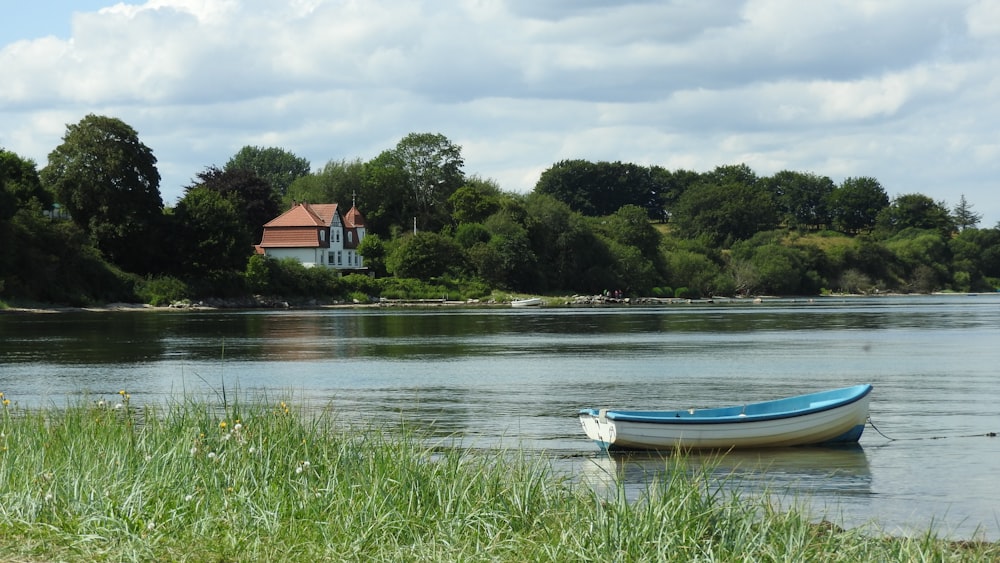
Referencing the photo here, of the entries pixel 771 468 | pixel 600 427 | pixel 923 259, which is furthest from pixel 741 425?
pixel 923 259

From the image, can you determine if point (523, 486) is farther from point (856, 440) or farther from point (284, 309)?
point (284, 309)

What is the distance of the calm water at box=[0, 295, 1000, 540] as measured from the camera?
18250mm

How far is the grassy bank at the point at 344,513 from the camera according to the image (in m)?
9.13

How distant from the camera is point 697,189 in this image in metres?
190

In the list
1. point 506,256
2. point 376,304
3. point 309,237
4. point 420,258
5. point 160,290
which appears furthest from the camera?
point 506,256

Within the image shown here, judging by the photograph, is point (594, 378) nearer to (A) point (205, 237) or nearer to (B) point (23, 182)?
(B) point (23, 182)

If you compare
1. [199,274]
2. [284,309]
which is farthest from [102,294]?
[284,309]

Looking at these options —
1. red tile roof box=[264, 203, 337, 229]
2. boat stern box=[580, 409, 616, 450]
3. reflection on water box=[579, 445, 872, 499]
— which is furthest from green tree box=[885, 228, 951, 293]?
boat stern box=[580, 409, 616, 450]

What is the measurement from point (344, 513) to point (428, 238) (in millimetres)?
111008

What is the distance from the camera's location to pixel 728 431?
2019 centimetres

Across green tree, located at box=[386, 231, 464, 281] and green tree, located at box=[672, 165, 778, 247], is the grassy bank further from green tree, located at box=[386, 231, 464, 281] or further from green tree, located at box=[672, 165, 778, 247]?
green tree, located at box=[672, 165, 778, 247]

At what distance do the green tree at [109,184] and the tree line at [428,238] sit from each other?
0.12 m

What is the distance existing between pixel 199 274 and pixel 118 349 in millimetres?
51821

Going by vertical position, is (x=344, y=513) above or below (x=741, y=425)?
above
